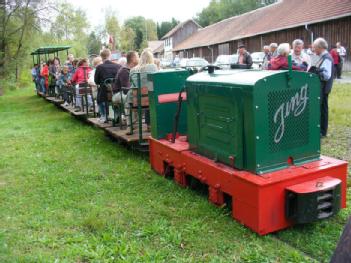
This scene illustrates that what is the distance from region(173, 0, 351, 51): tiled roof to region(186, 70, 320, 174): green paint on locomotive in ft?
73.1

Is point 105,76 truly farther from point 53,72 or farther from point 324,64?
point 53,72

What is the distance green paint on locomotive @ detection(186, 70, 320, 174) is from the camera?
393 cm

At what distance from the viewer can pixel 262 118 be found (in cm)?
393

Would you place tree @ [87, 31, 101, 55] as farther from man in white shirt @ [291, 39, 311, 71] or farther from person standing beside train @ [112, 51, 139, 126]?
man in white shirt @ [291, 39, 311, 71]

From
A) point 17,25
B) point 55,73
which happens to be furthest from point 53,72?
point 17,25

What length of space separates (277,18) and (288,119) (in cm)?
3040

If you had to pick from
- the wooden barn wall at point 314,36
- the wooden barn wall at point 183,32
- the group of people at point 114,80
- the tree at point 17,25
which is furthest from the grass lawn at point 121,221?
the wooden barn wall at point 183,32

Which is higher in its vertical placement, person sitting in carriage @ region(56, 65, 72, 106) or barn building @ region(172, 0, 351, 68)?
barn building @ region(172, 0, 351, 68)

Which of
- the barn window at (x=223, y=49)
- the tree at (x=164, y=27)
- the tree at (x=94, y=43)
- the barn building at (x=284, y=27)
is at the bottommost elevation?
the barn window at (x=223, y=49)

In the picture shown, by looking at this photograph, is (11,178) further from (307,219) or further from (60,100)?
(60,100)

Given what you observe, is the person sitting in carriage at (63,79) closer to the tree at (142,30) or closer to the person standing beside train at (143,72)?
the person standing beside train at (143,72)

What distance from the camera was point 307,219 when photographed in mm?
3750

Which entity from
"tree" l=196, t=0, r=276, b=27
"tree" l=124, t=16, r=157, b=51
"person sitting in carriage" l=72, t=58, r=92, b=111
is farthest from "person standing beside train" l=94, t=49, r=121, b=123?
"tree" l=124, t=16, r=157, b=51

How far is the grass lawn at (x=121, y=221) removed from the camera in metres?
3.65
